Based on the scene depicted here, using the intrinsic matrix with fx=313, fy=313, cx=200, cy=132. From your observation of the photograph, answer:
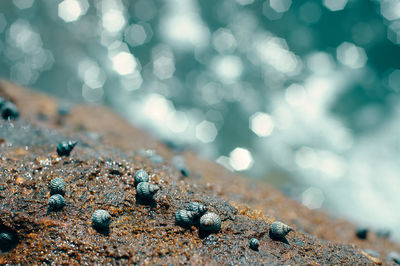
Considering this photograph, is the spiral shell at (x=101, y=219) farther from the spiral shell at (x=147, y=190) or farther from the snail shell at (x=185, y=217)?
the snail shell at (x=185, y=217)

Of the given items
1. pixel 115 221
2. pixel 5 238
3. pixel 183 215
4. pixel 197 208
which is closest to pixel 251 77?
pixel 197 208

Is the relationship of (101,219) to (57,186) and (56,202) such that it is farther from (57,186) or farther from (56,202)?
(57,186)

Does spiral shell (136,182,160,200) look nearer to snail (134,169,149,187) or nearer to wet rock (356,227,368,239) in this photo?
snail (134,169,149,187)

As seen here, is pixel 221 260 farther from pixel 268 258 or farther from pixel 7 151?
pixel 7 151

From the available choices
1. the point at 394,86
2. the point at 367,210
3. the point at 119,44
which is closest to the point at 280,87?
the point at 394,86

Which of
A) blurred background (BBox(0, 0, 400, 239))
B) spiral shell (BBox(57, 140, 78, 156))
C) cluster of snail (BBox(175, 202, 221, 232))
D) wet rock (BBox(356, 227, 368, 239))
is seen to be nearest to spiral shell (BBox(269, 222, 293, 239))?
cluster of snail (BBox(175, 202, 221, 232))

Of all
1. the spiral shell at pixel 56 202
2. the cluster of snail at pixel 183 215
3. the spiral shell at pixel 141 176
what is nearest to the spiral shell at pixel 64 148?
the cluster of snail at pixel 183 215
